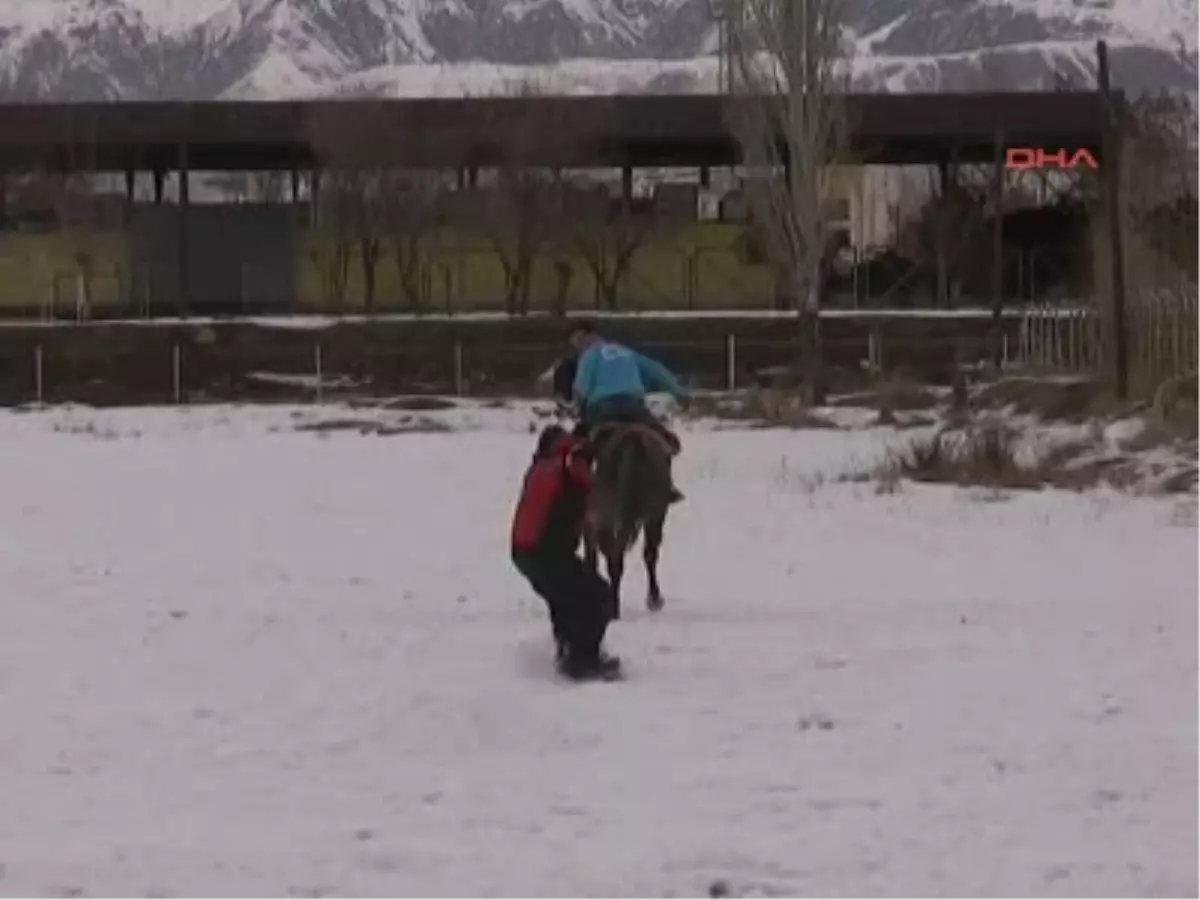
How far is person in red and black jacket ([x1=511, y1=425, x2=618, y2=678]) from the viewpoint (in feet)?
34.8

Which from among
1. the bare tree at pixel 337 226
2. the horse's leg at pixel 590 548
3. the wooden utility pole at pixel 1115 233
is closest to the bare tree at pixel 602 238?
the bare tree at pixel 337 226

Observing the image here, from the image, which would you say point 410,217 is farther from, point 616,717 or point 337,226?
point 616,717

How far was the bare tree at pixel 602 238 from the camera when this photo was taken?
49281mm

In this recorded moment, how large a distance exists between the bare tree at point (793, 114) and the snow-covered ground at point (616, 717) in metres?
22.0

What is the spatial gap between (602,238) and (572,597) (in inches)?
1549

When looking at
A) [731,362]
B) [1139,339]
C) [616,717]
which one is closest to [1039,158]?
[731,362]

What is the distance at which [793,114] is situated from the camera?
40.1 m

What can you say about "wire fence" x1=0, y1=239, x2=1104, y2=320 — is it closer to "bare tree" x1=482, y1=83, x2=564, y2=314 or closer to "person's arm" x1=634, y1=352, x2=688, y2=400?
"bare tree" x1=482, y1=83, x2=564, y2=314

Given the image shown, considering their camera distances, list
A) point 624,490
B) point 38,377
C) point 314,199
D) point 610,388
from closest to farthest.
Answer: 1. point 610,388
2. point 624,490
3. point 38,377
4. point 314,199

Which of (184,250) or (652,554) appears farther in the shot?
(184,250)

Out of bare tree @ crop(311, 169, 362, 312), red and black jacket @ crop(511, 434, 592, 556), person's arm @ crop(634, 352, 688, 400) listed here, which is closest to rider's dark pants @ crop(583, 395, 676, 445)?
person's arm @ crop(634, 352, 688, 400)

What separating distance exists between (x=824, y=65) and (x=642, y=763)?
108 ft

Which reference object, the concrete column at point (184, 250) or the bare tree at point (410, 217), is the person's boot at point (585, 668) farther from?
the bare tree at point (410, 217)

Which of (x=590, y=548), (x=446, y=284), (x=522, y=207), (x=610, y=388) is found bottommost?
(x=590, y=548)
